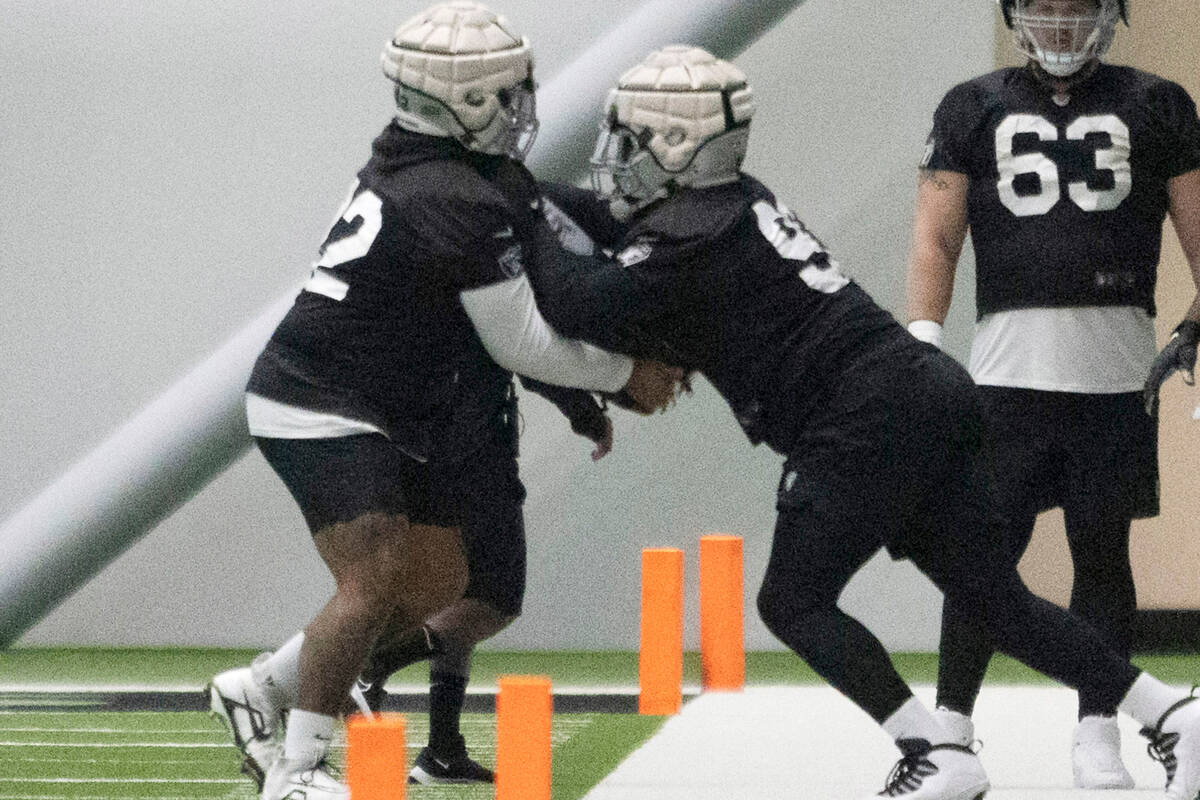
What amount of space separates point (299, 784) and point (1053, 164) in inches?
76.0

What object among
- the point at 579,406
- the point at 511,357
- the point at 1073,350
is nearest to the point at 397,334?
the point at 511,357

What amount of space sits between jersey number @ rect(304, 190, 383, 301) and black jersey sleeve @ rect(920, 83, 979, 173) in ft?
4.17

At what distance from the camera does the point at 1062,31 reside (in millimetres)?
4098

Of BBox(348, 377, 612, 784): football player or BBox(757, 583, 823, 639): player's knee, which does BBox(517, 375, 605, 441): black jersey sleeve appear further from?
BBox(757, 583, 823, 639): player's knee

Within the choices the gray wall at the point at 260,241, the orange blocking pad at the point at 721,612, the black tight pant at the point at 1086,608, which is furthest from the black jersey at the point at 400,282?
the gray wall at the point at 260,241

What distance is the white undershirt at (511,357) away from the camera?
361 centimetres

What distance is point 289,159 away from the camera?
6.54 metres

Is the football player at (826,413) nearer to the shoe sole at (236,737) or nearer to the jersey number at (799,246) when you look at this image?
the jersey number at (799,246)

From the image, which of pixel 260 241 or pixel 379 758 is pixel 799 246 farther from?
pixel 260 241

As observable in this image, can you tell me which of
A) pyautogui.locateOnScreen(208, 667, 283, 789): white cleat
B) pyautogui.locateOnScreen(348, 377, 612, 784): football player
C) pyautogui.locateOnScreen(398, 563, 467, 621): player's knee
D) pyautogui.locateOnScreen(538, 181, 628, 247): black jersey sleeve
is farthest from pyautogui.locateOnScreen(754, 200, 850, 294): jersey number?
pyautogui.locateOnScreen(208, 667, 283, 789): white cleat

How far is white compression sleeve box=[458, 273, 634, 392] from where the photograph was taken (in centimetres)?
360

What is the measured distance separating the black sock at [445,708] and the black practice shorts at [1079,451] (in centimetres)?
117

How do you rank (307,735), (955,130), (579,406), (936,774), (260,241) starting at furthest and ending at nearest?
1. (260,241)
2. (955,130)
3. (579,406)
4. (307,735)
5. (936,774)

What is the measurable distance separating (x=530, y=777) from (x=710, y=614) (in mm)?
2353
